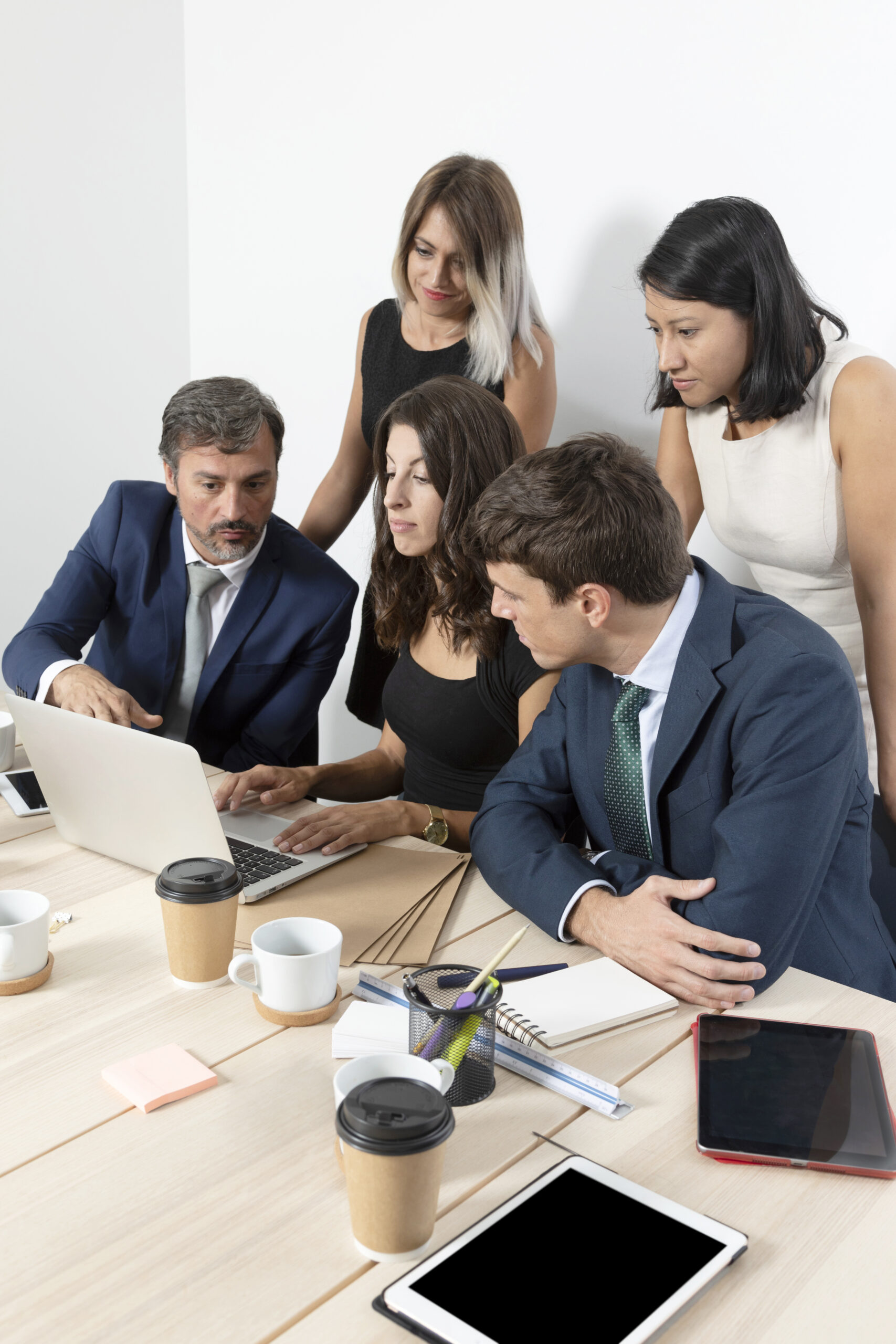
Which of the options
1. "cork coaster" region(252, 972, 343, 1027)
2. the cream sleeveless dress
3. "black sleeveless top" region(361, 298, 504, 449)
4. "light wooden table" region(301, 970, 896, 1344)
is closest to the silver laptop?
"cork coaster" region(252, 972, 343, 1027)

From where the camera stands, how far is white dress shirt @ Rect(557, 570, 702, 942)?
146 cm

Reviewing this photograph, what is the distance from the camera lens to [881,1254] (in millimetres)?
837

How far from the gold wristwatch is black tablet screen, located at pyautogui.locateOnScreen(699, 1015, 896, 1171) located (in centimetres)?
60

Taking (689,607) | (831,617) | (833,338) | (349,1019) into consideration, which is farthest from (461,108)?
(349,1019)

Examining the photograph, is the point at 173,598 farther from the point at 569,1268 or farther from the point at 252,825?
the point at 569,1268

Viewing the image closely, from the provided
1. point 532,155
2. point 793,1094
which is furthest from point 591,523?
point 532,155

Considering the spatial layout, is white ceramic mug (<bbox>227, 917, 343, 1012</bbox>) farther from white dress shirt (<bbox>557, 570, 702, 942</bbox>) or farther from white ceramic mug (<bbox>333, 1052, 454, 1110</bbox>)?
white dress shirt (<bbox>557, 570, 702, 942</bbox>)

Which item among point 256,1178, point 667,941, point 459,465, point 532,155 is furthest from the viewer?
point 532,155

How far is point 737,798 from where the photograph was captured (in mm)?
1330

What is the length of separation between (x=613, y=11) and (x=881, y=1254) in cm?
270

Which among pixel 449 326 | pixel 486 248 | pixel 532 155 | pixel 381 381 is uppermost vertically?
pixel 532 155

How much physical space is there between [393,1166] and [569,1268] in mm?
145

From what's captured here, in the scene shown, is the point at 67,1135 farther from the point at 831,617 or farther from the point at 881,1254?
the point at 831,617

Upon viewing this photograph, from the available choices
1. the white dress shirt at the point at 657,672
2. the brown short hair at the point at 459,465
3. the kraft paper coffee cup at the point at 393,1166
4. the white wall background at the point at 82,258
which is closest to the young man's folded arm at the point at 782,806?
the white dress shirt at the point at 657,672
